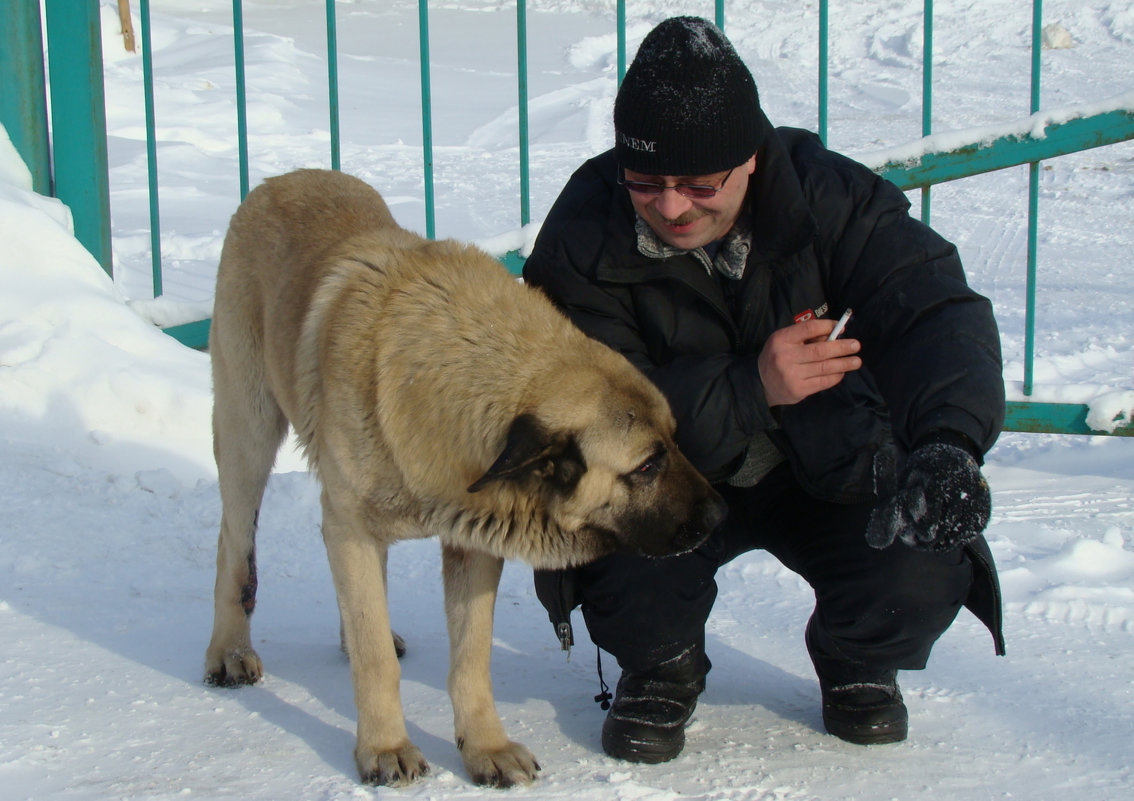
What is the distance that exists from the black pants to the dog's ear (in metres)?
0.35

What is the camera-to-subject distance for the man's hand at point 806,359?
241cm

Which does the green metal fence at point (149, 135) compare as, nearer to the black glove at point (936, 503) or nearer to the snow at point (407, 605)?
the snow at point (407, 605)

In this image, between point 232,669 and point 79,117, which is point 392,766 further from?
point 79,117

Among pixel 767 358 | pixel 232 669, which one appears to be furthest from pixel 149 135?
pixel 767 358

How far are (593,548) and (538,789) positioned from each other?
0.54 meters

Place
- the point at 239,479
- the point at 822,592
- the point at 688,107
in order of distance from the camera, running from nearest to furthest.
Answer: the point at 688,107 → the point at 822,592 → the point at 239,479

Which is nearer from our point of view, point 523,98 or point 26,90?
point 523,98

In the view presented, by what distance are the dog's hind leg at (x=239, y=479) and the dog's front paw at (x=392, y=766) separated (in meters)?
0.72

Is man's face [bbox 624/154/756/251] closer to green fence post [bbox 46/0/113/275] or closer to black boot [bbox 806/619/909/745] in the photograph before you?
black boot [bbox 806/619/909/745]

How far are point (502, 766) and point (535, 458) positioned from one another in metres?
0.67

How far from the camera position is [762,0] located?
17422mm

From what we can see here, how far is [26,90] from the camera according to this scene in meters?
4.94

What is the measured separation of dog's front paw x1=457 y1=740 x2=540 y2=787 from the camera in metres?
2.38

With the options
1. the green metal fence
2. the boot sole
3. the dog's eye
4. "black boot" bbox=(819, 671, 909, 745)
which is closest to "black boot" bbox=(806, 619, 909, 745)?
"black boot" bbox=(819, 671, 909, 745)
